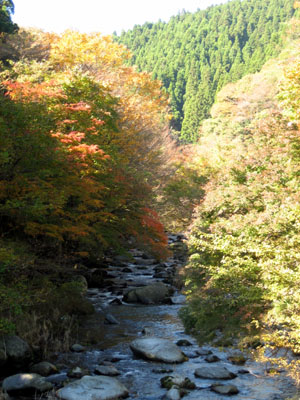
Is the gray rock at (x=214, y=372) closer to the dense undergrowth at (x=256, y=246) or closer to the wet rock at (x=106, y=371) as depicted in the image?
the dense undergrowth at (x=256, y=246)

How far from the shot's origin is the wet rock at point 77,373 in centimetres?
1005

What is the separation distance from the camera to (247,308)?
11.2 metres

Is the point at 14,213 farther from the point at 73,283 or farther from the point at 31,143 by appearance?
the point at 73,283

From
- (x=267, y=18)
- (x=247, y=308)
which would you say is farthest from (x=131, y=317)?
(x=267, y=18)

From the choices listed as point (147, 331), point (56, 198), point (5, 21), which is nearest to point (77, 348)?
point (147, 331)

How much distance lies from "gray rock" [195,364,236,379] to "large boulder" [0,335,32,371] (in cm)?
421

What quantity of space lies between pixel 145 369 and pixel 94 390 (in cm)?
208

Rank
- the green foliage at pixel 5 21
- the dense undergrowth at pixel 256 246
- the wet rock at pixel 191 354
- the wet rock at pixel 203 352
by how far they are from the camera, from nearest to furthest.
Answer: the dense undergrowth at pixel 256 246 → the wet rock at pixel 191 354 → the wet rock at pixel 203 352 → the green foliage at pixel 5 21

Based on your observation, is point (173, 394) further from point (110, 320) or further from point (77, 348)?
point (110, 320)

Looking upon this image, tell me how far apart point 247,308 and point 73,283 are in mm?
6251

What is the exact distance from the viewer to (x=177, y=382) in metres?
9.49

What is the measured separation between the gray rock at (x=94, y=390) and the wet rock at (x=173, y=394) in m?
0.86

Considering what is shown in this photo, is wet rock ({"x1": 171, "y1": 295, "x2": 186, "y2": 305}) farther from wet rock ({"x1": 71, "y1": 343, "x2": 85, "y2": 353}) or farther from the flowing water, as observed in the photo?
wet rock ({"x1": 71, "y1": 343, "x2": 85, "y2": 353})

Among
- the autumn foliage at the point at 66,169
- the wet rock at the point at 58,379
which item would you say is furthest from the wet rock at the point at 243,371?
the autumn foliage at the point at 66,169
